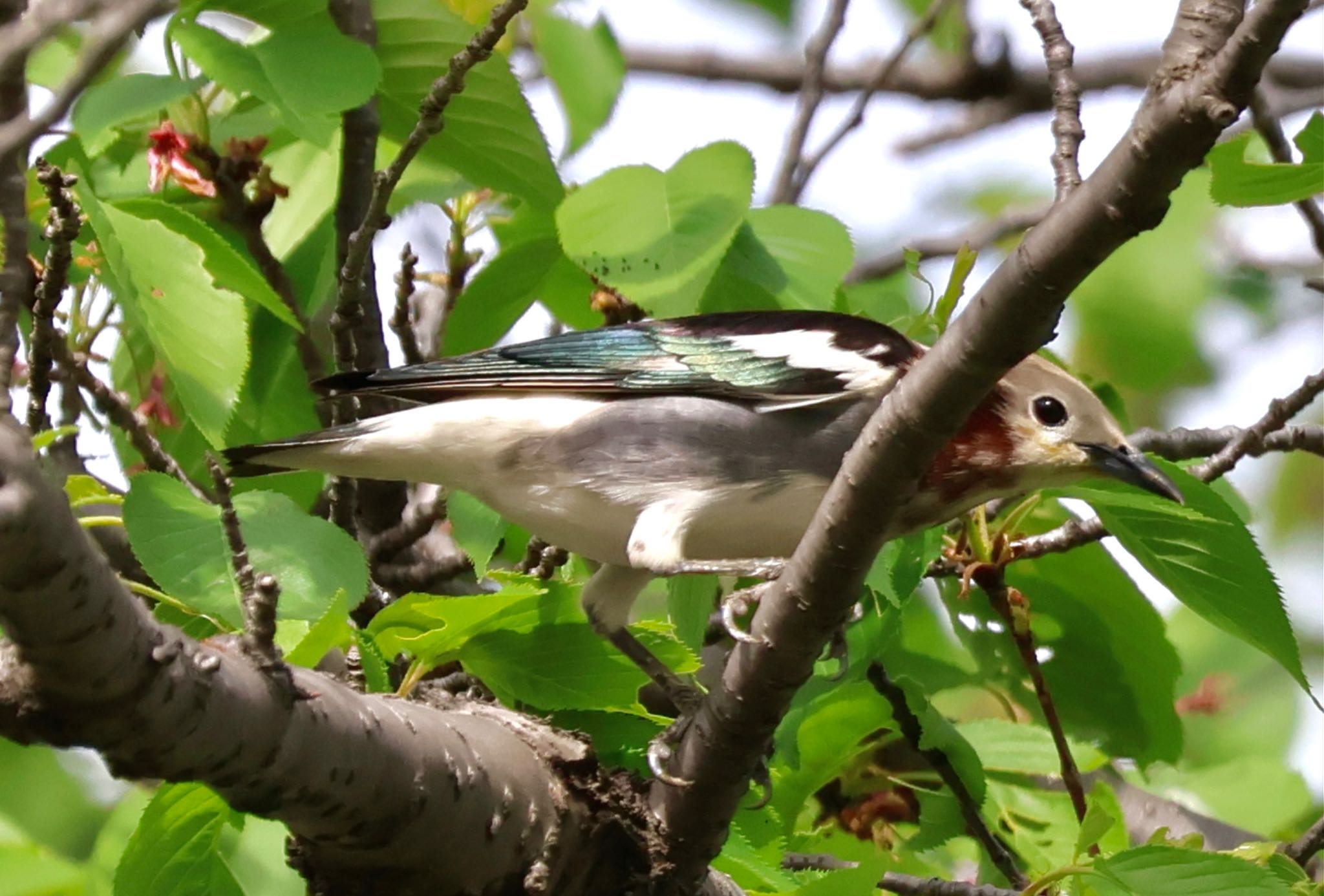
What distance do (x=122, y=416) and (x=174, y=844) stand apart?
5.09 feet

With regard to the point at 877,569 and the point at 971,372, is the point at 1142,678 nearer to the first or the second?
the point at 877,569

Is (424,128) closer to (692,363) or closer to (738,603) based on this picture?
(692,363)

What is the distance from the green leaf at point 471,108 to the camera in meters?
4.11

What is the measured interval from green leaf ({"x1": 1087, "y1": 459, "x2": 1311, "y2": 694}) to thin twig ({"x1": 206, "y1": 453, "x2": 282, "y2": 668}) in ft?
6.90

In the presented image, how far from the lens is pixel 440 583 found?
4.96 m

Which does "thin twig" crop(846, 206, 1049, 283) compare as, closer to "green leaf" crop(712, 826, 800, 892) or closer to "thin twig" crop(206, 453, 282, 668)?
"green leaf" crop(712, 826, 800, 892)

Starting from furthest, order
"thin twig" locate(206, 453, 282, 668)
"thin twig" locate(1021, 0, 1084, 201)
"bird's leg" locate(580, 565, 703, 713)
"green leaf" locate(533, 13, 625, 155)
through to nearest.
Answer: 1. "green leaf" locate(533, 13, 625, 155)
2. "bird's leg" locate(580, 565, 703, 713)
3. "thin twig" locate(1021, 0, 1084, 201)
4. "thin twig" locate(206, 453, 282, 668)

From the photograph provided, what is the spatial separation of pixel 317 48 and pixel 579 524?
4.56 ft

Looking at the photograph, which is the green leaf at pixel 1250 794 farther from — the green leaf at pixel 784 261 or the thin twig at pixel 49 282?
the thin twig at pixel 49 282

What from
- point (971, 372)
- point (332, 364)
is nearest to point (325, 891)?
point (971, 372)

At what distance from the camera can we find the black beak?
359 centimetres

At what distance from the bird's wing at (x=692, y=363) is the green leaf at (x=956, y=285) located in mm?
302

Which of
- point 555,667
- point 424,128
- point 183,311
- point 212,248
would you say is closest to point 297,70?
point 424,128

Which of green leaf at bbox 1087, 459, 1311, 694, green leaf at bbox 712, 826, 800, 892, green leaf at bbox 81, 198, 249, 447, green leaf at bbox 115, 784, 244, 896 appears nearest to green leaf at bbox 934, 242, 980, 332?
green leaf at bbox 1087, 459, 1311, 694
